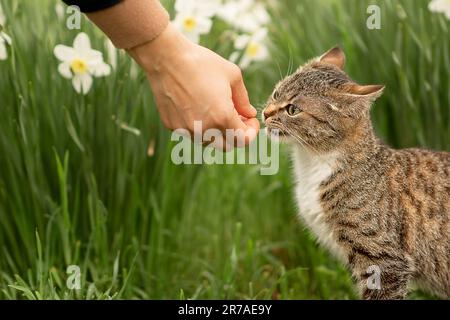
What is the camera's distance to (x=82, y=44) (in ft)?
10.5

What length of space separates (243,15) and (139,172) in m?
1.17

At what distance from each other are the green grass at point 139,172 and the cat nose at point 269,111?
0.46 meters

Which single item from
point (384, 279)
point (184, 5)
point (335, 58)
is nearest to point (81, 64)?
point (184, 5)

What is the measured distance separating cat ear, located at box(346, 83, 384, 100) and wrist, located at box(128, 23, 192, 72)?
0.78 metres

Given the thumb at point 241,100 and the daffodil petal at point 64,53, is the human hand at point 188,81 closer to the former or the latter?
the thumb at point 241,100

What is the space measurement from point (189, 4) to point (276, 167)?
3.42 feet

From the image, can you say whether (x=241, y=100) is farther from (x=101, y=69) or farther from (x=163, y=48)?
(x=101, y=69)

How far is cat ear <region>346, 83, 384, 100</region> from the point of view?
115 inches

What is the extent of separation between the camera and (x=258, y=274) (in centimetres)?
381

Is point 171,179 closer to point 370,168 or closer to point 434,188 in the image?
point 370,168

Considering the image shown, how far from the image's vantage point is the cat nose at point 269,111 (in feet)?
10.2

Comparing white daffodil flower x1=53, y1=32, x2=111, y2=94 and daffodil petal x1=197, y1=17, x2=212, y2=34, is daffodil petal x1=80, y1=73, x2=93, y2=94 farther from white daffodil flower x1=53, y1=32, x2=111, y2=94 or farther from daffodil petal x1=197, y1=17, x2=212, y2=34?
daffodil petal x1=197, y1=17, x2=212, y2=34

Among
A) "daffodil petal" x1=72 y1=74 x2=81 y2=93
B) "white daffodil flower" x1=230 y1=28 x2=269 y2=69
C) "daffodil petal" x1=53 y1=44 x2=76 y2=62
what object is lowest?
Result: "daffodil petal" x1=72 y1=74 x2=81 y2=93

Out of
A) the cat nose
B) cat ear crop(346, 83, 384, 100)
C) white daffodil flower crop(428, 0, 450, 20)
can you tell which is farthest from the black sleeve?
white daffodil flower crop(428, 0, 450, 20)
